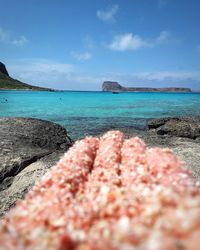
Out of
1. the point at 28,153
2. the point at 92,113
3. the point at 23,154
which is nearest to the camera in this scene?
the point at 23,154

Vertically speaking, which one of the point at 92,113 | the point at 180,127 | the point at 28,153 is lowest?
the point at 92,113

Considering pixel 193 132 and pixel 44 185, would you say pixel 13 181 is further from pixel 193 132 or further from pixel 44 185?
pixel 193 132

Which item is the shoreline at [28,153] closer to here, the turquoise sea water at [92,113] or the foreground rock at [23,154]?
the foreground rock at [23,154]

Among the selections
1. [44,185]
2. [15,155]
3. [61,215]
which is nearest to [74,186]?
[44,185]

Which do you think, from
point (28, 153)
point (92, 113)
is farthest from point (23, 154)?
point (92, 113)

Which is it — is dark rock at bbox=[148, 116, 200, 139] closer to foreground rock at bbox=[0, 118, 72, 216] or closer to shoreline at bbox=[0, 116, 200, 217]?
shoreline at bbox=[0, 116, 200, 217]

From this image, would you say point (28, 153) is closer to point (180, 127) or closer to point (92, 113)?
point (180, 127)

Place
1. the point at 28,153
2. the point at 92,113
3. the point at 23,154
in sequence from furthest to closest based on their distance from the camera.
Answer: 1. the point at 92,113
2. the point at 28,153
3. the point at 23,154
